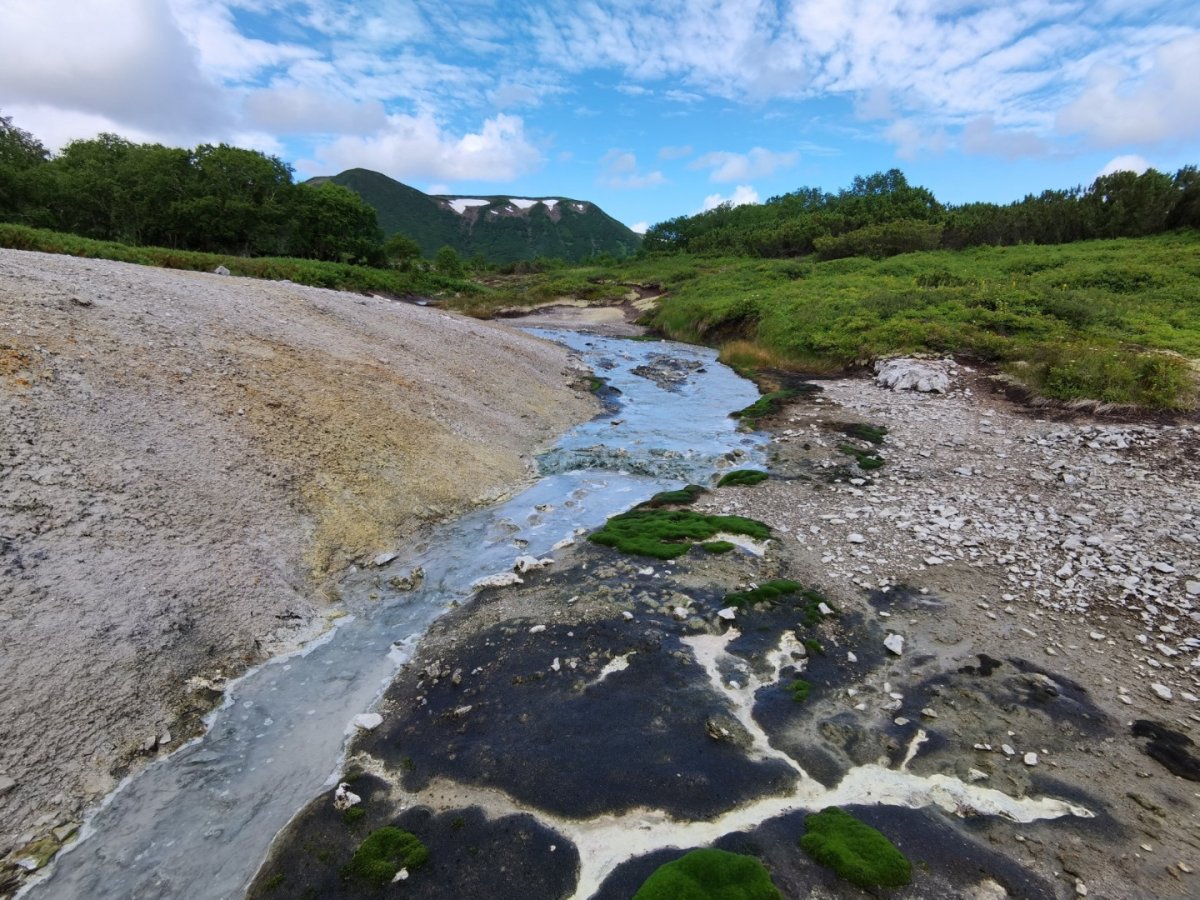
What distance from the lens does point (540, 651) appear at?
905cm

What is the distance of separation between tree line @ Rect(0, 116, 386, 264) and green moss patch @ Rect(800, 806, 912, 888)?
69.2m

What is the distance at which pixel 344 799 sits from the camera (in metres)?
6.48

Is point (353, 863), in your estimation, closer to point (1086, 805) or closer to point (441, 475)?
point (1086, 805)

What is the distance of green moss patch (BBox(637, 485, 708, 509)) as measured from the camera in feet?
48.4

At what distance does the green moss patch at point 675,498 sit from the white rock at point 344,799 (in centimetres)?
947

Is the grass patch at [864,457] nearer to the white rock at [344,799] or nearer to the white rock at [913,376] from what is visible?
the white rock at [913,376]

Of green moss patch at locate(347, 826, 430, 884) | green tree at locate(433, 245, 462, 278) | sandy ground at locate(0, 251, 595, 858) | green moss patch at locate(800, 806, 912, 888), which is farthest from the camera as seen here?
green tree at locate(433, 245, 462, 278)

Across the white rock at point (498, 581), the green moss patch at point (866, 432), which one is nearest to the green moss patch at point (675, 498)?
the white rock at point (498, 581)

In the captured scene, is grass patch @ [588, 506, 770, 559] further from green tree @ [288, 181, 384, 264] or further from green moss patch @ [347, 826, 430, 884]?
green tree @ [288, 181, 384, 264]

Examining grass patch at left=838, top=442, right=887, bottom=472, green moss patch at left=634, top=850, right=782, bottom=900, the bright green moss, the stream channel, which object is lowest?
the stream channel

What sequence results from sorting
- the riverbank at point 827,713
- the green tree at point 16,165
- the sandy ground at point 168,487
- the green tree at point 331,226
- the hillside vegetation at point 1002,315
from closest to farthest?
the riverbank at point 827,713 < the sandy ground at point 168,487 < the hillside vegetation at point 1002,315 < the green tree at point 16,165 < the green tree at point 331,226

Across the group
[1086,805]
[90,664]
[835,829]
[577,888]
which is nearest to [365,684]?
[90,664]

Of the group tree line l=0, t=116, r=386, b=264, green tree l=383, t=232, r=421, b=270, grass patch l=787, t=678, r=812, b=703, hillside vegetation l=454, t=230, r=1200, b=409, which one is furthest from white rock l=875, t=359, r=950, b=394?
green tree l=383, t=232, r=421, b=270

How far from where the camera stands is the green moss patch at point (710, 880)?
17.3ft
